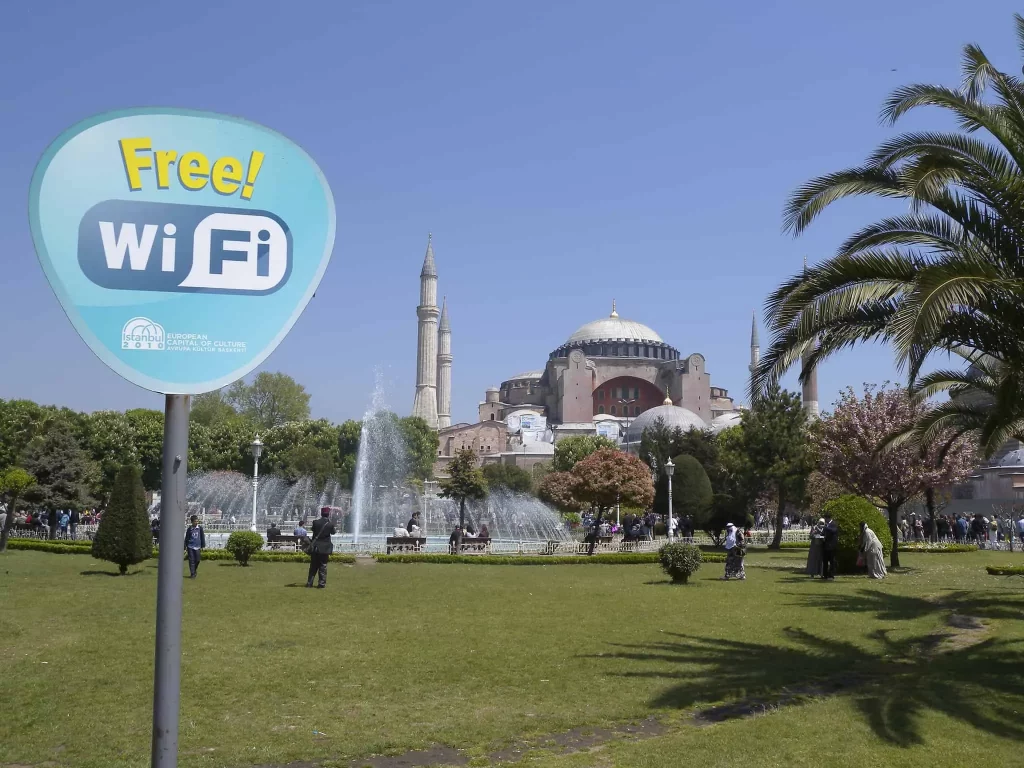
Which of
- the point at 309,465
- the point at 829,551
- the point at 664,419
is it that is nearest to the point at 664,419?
the point at 664,419

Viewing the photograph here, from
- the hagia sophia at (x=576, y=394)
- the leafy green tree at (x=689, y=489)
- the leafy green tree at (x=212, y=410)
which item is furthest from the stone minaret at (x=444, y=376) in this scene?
the leafy green tree at (x=689, y=489)

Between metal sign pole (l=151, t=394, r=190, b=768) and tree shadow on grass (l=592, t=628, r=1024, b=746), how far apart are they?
4410 mm

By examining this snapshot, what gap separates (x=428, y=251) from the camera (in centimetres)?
7938

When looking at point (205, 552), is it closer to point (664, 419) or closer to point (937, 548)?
point (937, 548)

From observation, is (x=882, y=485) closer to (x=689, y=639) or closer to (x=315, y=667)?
(x=689, y=639)

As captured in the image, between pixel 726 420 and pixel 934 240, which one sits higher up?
pixel 726 420

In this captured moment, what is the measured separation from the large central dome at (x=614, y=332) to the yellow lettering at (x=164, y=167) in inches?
3756

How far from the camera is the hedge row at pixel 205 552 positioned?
20.2 metres

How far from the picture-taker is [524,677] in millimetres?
7332

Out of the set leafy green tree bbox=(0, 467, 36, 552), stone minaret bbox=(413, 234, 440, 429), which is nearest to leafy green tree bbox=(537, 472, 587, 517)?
leafy green tree bbox=(0, 467, 36, 552)

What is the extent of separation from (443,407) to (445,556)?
69.3 metres

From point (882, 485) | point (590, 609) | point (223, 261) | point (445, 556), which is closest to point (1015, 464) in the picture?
point (882, 485)

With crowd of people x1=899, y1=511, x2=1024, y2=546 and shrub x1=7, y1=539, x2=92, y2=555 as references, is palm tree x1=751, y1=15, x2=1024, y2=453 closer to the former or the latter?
shrub x1=7, y1=539, x2=92, y2=555

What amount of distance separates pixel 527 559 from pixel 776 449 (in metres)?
10.7
